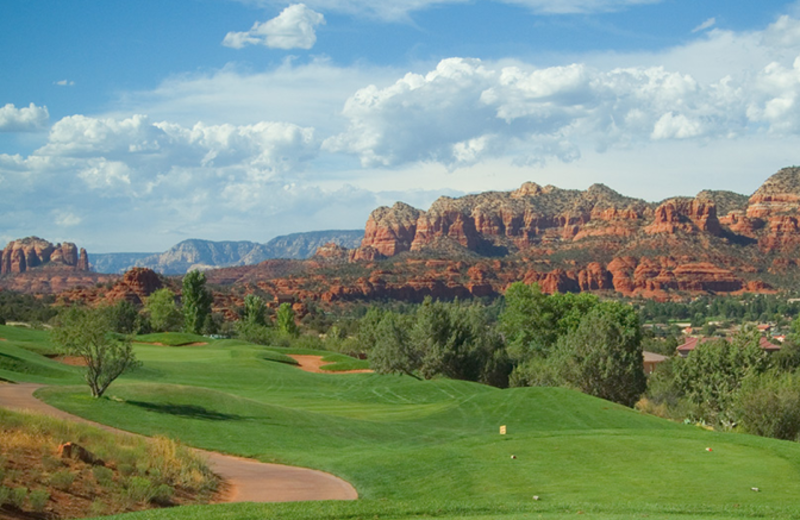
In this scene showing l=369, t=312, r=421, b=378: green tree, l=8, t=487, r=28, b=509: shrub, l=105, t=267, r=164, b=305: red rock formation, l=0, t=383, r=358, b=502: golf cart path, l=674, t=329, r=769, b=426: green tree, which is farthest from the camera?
l=105, t=267, r=164, b=305: red rock formation

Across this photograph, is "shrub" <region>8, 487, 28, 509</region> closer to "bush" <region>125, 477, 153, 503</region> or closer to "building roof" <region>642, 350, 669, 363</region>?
"bush" <region>125, 477, 153, 503</region>

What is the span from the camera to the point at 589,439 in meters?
20.4

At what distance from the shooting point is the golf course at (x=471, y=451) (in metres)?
13.6

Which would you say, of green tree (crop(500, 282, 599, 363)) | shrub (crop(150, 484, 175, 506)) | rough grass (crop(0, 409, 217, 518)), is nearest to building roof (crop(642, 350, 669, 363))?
green tree (crop(500, 282, 599, 363))

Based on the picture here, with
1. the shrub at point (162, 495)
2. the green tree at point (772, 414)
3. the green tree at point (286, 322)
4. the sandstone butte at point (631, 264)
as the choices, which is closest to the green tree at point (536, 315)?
the green tree at point (286, 322)

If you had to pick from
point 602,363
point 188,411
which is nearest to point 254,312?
point 602,363

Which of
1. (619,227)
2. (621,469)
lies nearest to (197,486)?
(621,469)

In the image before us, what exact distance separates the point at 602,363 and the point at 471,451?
23.7 meters

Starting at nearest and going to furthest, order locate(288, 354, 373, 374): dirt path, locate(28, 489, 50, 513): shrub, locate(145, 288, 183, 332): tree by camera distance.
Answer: locate(28, 489, 50, 513): shrub < locate(288, 354, 373, 374): dirt path < locate(145, 288, 183, 332): tree

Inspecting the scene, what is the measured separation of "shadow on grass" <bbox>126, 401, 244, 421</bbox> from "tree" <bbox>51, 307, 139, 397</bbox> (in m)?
1.22

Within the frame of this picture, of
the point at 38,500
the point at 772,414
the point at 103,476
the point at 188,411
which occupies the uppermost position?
the point at 38,500

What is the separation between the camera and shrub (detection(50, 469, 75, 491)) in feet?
43.9

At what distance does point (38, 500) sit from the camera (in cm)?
1232

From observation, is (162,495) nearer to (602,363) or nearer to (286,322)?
(602,363)
